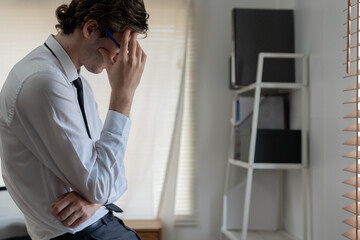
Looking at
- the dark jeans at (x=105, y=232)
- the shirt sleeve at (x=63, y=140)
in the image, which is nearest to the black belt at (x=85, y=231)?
the dark jeans at (x=105, y=232)

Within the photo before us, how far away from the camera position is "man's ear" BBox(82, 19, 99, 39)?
125cm

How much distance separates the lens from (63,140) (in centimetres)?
111

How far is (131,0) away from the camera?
1272 millimetres

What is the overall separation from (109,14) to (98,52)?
4.5 inches

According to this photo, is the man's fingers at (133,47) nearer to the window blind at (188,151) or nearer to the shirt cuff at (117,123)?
the shirt cuff at (117,123)

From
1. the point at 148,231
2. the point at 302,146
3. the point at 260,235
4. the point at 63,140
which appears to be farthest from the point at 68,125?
the point at 260,235

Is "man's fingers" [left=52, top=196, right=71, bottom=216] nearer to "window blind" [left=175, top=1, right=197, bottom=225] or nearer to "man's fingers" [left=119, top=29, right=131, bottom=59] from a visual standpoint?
"man's fingers" [left=119, top=29, right=131, bottom=59]

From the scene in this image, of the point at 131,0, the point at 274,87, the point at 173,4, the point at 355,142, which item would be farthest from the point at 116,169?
the point at 173,4

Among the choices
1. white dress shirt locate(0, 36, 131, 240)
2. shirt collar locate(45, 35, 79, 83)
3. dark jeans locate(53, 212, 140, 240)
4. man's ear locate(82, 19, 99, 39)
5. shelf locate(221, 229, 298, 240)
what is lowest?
shelf locate(221, 229, 298, 240)

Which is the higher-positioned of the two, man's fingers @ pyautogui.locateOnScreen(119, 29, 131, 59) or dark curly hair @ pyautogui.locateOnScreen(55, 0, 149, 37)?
dark curly hair @ pyautogui.locateOnScreen(55, 0, 149, 37)

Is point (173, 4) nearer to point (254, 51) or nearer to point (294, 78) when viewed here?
point (254, 51)

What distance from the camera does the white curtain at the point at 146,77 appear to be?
2840 millimetres

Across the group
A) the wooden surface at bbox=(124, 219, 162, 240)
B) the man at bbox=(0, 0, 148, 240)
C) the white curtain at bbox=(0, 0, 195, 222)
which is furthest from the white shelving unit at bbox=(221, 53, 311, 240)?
the man at bbox=(0, 0, 148, 240)

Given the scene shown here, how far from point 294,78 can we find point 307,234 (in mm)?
831
